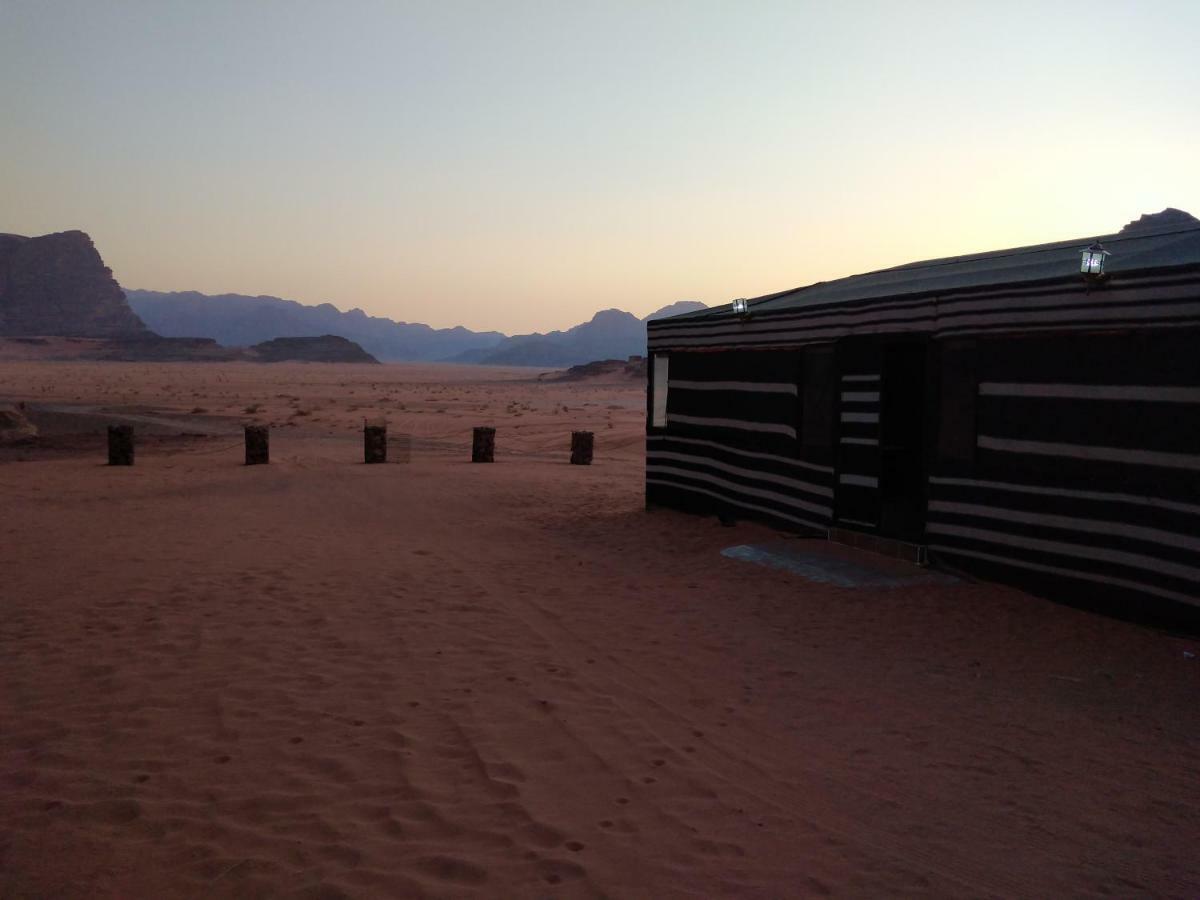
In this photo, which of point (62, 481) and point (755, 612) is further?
point (62, 481)

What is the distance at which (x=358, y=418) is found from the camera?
34.5m

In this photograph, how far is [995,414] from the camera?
831 cm

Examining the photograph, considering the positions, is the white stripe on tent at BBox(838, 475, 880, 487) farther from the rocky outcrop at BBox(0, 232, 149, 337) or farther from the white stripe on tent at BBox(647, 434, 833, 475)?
the rocky outcrop at BBox(0, 232, 149, 337)

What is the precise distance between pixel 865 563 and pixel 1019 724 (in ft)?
13.3

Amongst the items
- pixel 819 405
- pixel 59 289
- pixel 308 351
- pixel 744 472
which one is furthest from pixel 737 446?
pixel 59 289

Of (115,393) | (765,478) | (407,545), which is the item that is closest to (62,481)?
(407,545)

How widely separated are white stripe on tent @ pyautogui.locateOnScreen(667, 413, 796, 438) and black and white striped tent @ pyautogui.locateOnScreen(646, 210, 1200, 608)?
0.12ft

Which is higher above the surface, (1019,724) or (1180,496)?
(1180,496)

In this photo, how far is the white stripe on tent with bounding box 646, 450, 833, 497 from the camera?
10624mm

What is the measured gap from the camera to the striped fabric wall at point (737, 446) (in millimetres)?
10977

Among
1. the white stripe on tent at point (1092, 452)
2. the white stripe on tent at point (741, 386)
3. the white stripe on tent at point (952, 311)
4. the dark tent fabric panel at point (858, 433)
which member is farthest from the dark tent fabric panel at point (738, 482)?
the white stripe on tent at point (1092, 452)

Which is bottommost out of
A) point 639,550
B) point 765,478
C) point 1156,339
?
point 639,550

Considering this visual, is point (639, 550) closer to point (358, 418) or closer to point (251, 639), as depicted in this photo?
point (251, 639)

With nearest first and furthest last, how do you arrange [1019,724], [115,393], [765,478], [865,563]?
[1019,724] < [865,563] < [765,478] < [115,393]
